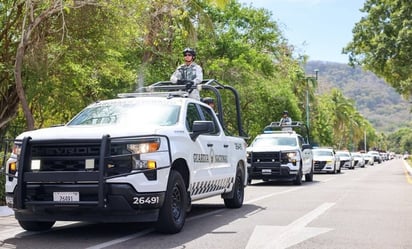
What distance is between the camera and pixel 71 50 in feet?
52.8

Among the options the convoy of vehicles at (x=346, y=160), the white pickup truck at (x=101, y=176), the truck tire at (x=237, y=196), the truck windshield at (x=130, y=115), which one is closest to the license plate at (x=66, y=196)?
the white pickup truck at (x=101, y=176)

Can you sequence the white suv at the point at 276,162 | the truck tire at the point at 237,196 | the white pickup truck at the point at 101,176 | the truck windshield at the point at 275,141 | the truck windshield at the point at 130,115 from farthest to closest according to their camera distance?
the truck windshield at the point at 275,141 < the white suv at the point at 276,162 < the truck tire at the point at 237,196 < the truck windshield at the point at 130,115 < the white pickup truck at the point at 101,176

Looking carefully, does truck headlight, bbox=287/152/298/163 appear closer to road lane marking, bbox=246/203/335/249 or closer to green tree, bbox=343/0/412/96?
road lane marking, bbox=246/203/335/249

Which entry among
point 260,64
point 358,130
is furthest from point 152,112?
point 358,130

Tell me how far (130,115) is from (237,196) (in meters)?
3.66

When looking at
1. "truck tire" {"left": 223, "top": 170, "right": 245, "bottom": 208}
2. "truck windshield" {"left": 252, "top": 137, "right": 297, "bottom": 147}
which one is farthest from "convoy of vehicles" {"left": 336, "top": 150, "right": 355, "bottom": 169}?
"truck tire" {"left": 223, "top": 170, "right": 245, "bottom": 208}

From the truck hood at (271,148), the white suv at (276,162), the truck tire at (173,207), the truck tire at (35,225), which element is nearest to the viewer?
the truck tire at (173,207)

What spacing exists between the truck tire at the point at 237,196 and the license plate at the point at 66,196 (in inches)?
185

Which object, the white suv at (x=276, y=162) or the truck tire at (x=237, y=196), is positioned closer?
the truck tire at (x=237, y=196)

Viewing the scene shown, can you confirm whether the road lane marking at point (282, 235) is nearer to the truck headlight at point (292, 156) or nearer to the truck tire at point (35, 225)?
the truck tire at point (35, 225)

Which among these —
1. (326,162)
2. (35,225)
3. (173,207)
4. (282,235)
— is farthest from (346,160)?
(35,225)

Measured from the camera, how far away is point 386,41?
3281 cm

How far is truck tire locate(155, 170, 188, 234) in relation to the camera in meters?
7.76

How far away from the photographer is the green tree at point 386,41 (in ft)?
104
